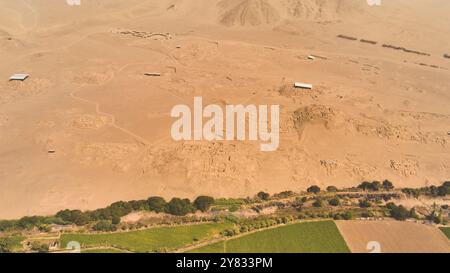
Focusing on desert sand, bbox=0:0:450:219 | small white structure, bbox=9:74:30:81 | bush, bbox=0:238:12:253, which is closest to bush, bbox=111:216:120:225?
desert sand, bbox=0:0:450:219

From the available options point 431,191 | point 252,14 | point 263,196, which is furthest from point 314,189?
point 252,14

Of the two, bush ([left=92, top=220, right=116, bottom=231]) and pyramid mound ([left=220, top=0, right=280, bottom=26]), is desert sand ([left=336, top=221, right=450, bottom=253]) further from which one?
pyramid mound ([left=220, top=0, right=280, bottom=26])

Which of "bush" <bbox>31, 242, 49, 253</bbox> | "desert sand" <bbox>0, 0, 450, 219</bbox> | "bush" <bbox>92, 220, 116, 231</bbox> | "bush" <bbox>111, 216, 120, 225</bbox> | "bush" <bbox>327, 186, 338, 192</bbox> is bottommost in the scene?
"bush" <bbox>31, 242, 49, 253</bbox>

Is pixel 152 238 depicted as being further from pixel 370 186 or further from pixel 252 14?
pixel 252 14

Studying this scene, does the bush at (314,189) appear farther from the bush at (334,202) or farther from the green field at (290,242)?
the green field at (290,242)

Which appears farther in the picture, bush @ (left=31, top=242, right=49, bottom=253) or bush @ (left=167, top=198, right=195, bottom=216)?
bush @ (left=167, top=198, right=195, bottom=216)

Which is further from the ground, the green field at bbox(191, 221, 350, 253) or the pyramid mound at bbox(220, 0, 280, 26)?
the pyramid mound at bbox(220, 0, 280, 26)

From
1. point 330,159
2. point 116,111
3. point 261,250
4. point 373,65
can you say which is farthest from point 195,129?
point 373,65

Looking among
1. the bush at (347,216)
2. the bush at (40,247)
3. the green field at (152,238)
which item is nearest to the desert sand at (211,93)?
the green field at (152,238)

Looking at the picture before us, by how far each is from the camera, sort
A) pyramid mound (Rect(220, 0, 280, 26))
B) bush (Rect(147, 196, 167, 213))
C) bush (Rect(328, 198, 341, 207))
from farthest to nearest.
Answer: pyramid mound (Rect(220, 0, 280, 26)) → bush (Rect(328, 198, 341, 207)) → bush (Rect(147, 196, 167, 213))
